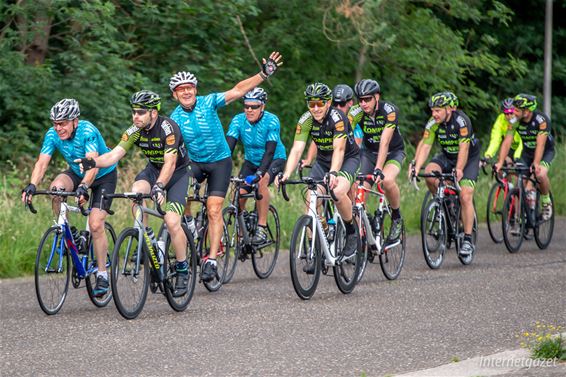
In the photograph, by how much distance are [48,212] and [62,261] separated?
A: 4.37m

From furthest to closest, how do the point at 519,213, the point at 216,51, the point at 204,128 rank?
the point at 216,51 < the point at 519,213 < the point at 204,128

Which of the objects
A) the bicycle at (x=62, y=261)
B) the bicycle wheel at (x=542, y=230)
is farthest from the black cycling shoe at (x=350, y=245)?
the bicycle wheel at (x=542, y=230)

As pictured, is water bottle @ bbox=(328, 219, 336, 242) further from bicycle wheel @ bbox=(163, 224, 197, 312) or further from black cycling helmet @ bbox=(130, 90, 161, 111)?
black cycling helmet @ bbox=(130, 90, 161, 111)

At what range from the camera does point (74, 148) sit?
10.4m

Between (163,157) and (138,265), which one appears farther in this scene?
(163,157)

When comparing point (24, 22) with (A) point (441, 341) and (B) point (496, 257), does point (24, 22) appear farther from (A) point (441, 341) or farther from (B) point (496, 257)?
(A) point (441, 341)

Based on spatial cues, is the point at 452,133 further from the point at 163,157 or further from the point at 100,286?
the point at 100,286

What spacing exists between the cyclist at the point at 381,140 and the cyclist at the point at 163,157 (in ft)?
8.43

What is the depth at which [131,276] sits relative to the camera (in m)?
9.77

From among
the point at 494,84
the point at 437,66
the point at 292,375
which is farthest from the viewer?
the point at 494,84

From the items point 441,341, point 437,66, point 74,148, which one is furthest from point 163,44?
point 441,341

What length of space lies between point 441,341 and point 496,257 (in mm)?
6011

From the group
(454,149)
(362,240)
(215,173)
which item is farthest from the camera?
(454,149)

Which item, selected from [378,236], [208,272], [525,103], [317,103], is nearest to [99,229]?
[208,272]
